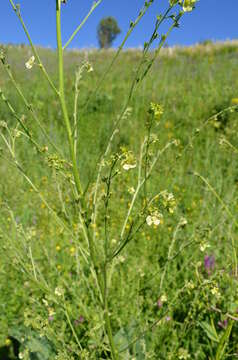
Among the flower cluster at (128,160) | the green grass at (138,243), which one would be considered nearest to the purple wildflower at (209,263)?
the green grass at (138,243)

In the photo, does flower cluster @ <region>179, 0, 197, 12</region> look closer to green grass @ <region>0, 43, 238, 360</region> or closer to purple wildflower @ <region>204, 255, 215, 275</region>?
green grass @ <region>0, 43, 238, 360</region>

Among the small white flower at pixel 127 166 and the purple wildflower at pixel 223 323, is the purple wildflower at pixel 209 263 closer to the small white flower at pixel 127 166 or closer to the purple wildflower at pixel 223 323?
the purple wildflower at pixel 223 323

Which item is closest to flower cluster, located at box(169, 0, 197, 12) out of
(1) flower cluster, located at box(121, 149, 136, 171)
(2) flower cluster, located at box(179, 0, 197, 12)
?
(2) flower cluster, located at box(179, 0, 197, 12)

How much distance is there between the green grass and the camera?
1325 millimetres

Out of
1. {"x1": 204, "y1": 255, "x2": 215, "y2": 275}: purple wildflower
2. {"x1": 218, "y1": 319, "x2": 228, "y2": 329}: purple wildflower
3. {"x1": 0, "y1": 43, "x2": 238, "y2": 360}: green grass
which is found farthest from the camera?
{"x1": 204, "y1": 255, "x2": 215, "y2": 275}: purple wildflower

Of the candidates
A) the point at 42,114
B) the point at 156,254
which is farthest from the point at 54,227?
the point at 42,114

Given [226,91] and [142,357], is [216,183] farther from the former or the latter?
[226,91]

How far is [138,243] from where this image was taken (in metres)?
2.68

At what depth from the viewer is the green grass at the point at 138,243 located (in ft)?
4.35

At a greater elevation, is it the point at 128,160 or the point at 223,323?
the point at 128,160

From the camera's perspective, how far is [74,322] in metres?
2.01

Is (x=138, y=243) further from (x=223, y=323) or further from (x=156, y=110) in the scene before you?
(x=156, y=110)

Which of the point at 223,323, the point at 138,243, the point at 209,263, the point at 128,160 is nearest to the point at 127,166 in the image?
the point at 128,160

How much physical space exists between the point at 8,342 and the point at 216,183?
226 centimetres
